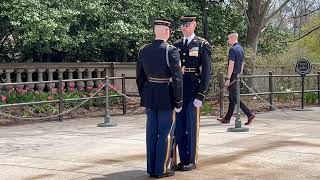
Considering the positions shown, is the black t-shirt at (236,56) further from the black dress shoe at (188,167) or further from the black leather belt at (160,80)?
the black leather belt at (160,80)

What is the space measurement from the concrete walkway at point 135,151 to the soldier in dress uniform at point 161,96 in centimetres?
29

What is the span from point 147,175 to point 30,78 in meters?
10.6

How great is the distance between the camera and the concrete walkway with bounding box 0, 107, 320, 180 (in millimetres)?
7613

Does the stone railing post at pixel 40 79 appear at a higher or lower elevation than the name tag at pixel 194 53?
lower

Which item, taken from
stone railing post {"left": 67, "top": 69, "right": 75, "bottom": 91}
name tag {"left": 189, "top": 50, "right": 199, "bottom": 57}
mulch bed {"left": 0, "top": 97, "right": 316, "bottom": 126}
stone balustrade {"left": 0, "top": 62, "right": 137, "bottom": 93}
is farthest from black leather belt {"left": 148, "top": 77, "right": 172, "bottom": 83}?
stone railing post {"left": 67, "top": 69, "right": 75, "bottom": 91}

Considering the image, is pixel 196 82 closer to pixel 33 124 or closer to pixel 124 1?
pixel 33 124

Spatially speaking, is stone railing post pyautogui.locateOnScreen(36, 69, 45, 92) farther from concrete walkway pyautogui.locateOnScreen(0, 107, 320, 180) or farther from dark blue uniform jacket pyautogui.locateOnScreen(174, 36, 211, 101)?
dark blue uniform jacket pyautogui.locateOnScreen(174, 36, 211, 101)

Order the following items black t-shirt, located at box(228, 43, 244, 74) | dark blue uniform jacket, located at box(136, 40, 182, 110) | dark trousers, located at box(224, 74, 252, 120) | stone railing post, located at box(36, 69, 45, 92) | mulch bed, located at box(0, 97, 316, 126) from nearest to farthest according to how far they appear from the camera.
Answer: dark blue uniform jacket, located at box(136, 40, 182, 110) < black t-shirt, located at box(228, 43, 244, 74) < dark trousers, located at box(224, 74, 252, 120) < mulch bed, located at box(0, 97, 316, 126) < stone railing post, located at box(36, 69, 45, 92)

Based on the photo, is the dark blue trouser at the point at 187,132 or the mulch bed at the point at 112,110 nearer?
the dark blue trouser at the point at 187,132

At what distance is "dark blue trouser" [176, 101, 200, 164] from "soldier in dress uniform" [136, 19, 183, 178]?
0.43 m

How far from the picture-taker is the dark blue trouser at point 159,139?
7.32 m

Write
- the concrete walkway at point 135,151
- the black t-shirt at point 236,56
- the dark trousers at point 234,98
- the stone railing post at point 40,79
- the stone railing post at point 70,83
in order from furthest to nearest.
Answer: the stone railing post at point 40,79
the stone railing post at point 70,83
the dark trousers at point 234,98
the black t-shirt at point 236,56
the concrete walkway at point 135,151

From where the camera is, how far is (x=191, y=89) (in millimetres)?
7922

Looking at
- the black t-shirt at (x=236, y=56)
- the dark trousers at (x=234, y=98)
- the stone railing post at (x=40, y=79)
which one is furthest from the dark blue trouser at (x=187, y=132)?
the stone railing post at (x=40, y=79)
